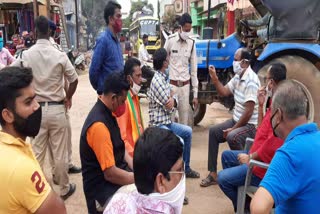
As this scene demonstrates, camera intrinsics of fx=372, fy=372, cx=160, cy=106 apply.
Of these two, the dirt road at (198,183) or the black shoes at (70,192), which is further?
the black shoes at (70,192)

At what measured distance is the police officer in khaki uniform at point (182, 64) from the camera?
5.14 metres

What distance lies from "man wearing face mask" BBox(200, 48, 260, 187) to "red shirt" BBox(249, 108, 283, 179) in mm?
783

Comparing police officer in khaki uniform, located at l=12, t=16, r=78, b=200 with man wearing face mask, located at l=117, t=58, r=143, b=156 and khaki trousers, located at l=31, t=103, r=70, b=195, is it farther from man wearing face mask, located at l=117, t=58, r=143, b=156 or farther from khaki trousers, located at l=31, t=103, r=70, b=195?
man wearing face mask, located at l=117, t=58, r=143, b=156

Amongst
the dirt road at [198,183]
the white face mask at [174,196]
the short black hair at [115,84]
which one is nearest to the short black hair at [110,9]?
the short black hair at [115,84]

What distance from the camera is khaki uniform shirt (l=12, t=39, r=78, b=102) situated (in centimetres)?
363

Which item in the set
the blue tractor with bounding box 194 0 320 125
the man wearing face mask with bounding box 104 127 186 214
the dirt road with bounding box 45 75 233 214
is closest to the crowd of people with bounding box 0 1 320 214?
the man wearing face mask with bounding box 104 127 186 214

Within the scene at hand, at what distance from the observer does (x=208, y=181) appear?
4.14m

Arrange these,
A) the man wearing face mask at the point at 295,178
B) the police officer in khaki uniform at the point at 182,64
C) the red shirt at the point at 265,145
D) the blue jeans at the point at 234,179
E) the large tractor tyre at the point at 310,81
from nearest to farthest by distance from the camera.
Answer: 1. the man wearing face mask at the point at 295,178
2. the red shirt at the point at 265,145
3. the blue jeans at the point at 234,179
4. the large tractor tyre at the point at 310,81
5. the police officer in khaki uniform at the point at 182,64

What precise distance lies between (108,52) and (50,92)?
0.72 metres

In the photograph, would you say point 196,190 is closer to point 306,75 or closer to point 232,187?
point 232,187

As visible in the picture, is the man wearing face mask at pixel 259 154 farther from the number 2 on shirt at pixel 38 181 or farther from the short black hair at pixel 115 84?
the number 2 on shirt at pixel 38 181

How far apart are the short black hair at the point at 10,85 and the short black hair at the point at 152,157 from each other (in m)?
0.66

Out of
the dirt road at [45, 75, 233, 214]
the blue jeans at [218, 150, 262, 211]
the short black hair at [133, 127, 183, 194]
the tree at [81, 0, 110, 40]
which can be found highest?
the tree at [81, 0, 110, 40]

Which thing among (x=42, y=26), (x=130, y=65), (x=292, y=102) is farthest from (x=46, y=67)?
(x=292, y=102)
